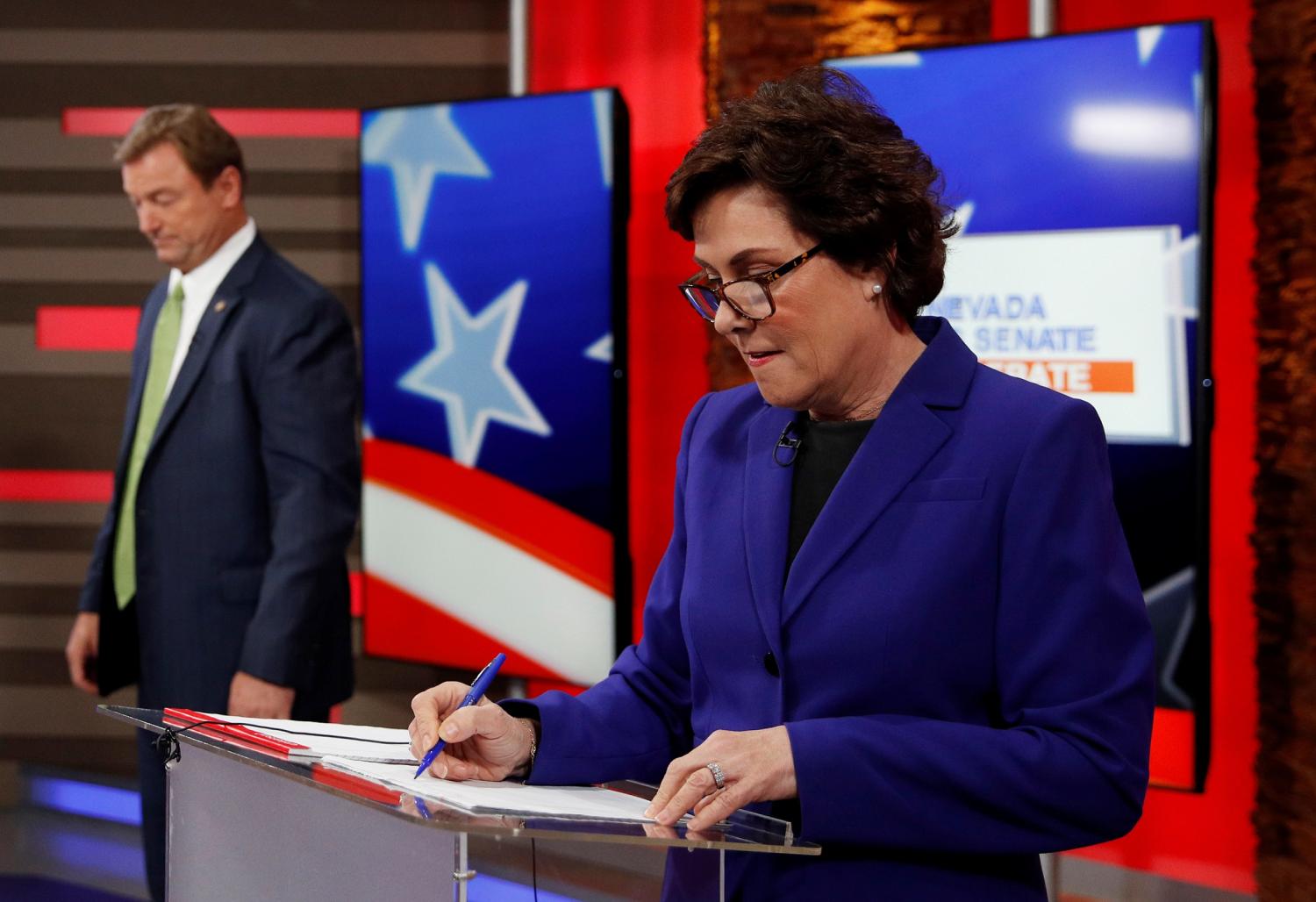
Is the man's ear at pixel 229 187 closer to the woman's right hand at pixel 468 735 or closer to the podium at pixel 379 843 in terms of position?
the podium at pixel 379 843

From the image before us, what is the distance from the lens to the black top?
1.56m

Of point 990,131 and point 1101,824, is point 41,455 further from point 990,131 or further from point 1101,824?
point 1101,824

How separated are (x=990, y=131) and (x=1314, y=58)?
68 cm

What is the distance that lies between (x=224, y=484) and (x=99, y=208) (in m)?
2.23

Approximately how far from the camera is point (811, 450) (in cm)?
160

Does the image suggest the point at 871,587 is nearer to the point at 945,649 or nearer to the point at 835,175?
the point at 945,649

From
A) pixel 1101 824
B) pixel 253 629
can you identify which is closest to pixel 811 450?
pixel 1101 824

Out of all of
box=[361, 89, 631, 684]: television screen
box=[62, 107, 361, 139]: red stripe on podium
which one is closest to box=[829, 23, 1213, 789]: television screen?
box=[361, 89, 631, 684]: television screen

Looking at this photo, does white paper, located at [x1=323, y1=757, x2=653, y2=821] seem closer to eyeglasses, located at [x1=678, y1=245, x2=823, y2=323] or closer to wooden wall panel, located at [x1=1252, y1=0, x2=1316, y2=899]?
eyeglasses, located at [x1=678, y1=245, x2=823, y2=323]

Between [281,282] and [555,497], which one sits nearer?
[281,282]

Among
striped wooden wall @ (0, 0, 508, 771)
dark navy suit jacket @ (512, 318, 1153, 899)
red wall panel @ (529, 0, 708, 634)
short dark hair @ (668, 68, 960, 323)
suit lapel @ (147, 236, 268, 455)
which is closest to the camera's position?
dark navy suit jacket @ (512, 318, 1153, 899)

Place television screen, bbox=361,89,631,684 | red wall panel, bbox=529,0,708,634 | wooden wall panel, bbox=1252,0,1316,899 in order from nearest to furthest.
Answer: wooden wall panel, bbox=1252,0,1316,899 < television screen, bbox=361,89,631,684 < red wall panel, bbox=529,0,708,634

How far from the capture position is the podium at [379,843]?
1177mm

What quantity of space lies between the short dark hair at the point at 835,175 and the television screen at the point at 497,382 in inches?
88.9
